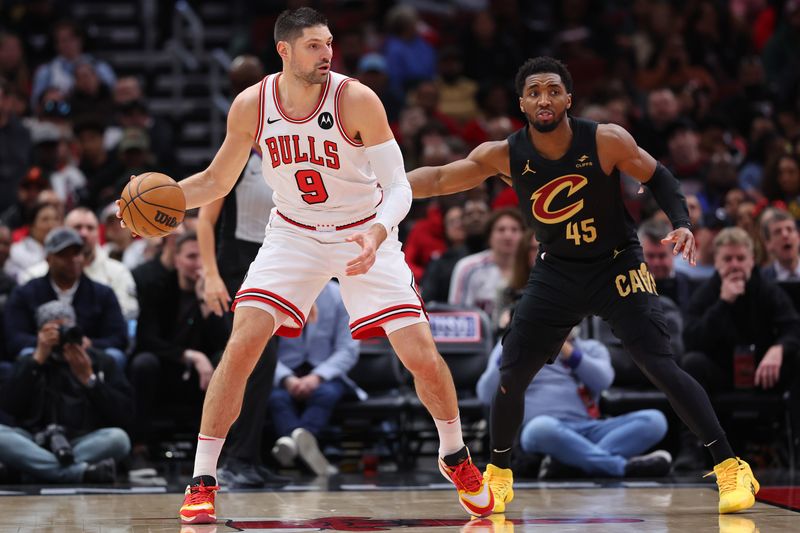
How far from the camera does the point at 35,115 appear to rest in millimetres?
14055

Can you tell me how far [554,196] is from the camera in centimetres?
639

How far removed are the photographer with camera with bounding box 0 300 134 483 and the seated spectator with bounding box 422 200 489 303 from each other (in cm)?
296

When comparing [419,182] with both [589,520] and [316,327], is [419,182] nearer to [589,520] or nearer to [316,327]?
[589,520]

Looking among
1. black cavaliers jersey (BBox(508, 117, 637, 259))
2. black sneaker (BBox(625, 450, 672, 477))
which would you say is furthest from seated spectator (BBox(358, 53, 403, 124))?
black cavaliers jersey (BBox(508, 117, 637, 259))

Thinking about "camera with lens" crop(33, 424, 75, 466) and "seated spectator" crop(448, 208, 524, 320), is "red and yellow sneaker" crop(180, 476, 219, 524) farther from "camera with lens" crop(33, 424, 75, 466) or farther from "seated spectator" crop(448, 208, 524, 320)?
"seated spectator" crop(448, 208, 524, 320)

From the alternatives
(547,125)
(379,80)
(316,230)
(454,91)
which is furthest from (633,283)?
(454,91)

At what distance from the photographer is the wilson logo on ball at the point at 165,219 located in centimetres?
600

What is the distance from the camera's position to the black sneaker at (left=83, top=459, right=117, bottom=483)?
7895 mm

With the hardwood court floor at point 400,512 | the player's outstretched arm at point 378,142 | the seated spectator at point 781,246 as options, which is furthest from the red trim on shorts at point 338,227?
the seated spectator at point 781,246

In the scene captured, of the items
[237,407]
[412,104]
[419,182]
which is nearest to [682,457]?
[419,182]

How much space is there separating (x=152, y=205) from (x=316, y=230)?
764 millimetres

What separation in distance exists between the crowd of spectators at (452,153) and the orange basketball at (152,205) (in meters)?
2.45

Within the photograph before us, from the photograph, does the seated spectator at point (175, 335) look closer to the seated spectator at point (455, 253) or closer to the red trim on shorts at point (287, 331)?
the seated spectator at point (455, 253)

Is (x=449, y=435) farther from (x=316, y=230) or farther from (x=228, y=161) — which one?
(x=228, y=161)
